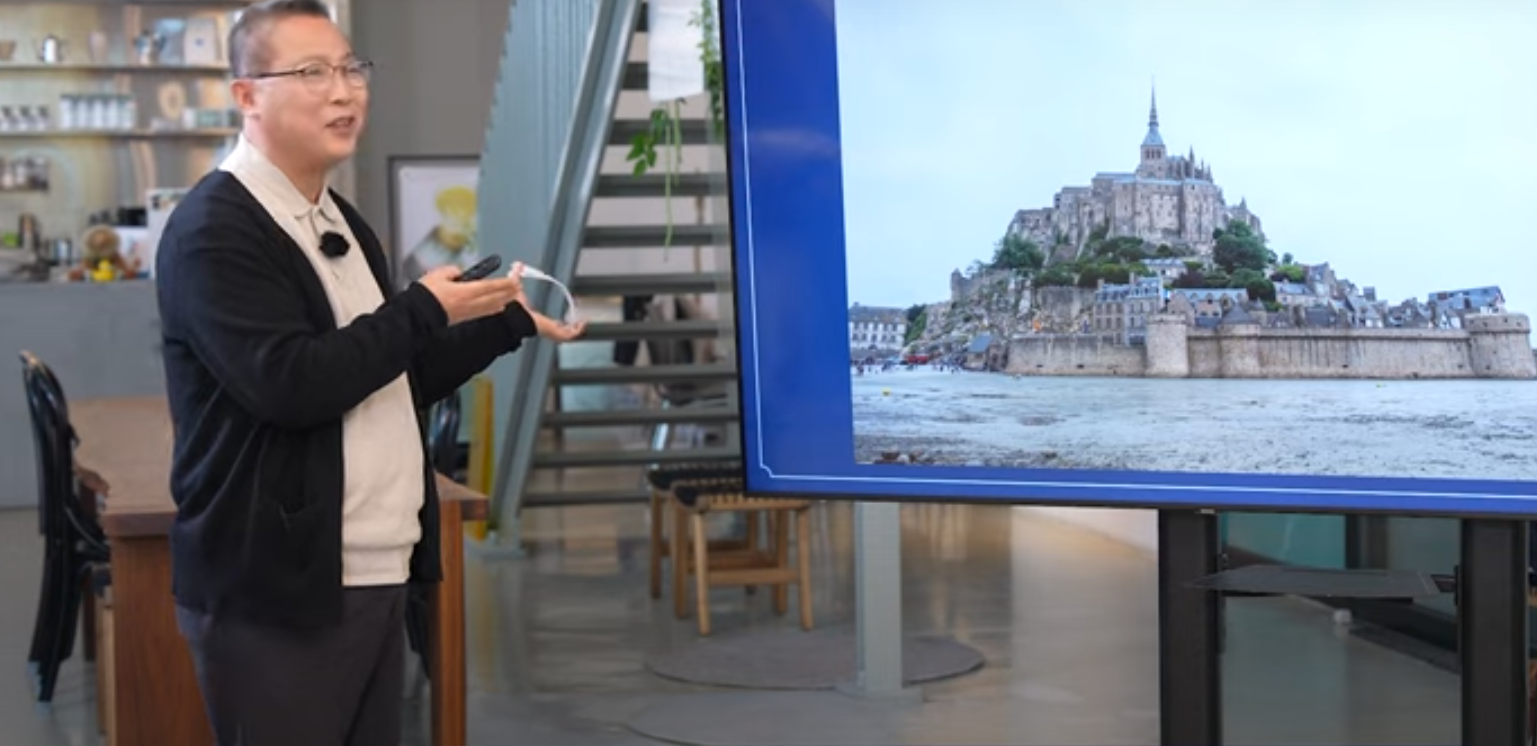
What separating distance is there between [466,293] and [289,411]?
11.9 inches

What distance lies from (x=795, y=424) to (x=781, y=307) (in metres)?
0.19

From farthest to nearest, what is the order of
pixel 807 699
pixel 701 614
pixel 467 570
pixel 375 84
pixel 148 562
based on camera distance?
pixel 375 84 → pixel 467 570 → pixel 701 614 → pixel 807 699 → pixel 148 562

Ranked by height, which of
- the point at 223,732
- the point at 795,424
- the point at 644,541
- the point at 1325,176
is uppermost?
the point at 1325,176

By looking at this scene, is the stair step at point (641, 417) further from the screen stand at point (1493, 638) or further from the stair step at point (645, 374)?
the screen stand at point (1493, 638)

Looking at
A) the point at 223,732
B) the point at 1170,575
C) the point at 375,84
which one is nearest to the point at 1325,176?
the point at 1170,575

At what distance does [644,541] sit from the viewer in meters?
9.75

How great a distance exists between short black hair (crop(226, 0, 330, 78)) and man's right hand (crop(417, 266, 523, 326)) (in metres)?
0.36

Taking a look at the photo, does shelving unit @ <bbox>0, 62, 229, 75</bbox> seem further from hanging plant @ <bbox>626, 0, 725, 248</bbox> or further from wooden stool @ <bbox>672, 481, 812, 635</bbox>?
wooden stool @ <bbox>672, 481, 812, 635</bbox>

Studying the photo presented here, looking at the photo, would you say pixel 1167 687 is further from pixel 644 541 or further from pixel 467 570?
pixel 644 541

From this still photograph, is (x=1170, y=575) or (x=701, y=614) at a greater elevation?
(x=1170, y=575)

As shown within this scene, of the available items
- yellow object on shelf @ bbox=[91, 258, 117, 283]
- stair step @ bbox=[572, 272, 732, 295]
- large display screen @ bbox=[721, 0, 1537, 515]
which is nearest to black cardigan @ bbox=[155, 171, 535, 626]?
large display screen @ bbox=[721, 0, 1537, 515]

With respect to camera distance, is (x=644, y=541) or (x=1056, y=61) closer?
(x=1056, y=61)

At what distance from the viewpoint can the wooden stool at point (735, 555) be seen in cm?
699

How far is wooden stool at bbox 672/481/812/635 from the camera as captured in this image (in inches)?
275
